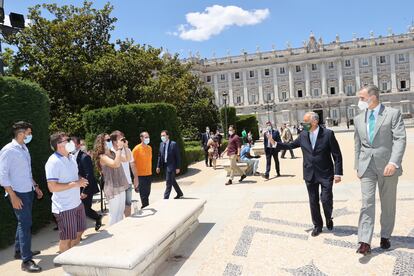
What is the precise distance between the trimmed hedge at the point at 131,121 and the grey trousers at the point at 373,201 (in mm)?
9033

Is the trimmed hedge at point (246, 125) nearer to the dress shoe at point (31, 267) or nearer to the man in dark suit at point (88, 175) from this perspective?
the man in dark suit at point (88, 175)

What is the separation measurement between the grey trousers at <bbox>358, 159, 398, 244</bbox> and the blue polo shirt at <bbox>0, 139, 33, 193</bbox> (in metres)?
4.36

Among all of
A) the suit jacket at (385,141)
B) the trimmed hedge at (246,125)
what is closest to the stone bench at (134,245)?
the suit jacket at (385,141)

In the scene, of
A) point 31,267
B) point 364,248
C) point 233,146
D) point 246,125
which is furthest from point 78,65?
point 246,125

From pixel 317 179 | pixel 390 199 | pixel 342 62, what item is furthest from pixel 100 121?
pixel 342 62

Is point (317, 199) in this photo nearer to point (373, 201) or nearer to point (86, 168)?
point (373, 201)

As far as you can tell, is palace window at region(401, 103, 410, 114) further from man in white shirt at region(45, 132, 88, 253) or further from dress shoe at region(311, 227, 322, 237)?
man in white shirt at region(45, 132, 88, 253)

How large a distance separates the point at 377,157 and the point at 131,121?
30.7 feet

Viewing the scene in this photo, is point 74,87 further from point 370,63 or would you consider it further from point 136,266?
point 370,63

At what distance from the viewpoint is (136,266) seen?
12.1 ft

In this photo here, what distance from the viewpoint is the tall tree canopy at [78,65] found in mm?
16922

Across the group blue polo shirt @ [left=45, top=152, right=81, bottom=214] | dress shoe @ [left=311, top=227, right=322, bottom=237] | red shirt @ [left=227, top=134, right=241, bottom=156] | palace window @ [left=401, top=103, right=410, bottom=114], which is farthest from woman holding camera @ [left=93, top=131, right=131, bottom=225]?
palace window @ [left=401, top=103, right=410, bottom=114]

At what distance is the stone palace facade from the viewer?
242 ft

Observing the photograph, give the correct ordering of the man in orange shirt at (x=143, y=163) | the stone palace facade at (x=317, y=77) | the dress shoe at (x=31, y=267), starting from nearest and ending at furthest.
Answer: the dress shoe at (x=31, y=267) < the man in orange shirt at (x=143, y=163) < the stone palace facade at (x=317, y=77)
